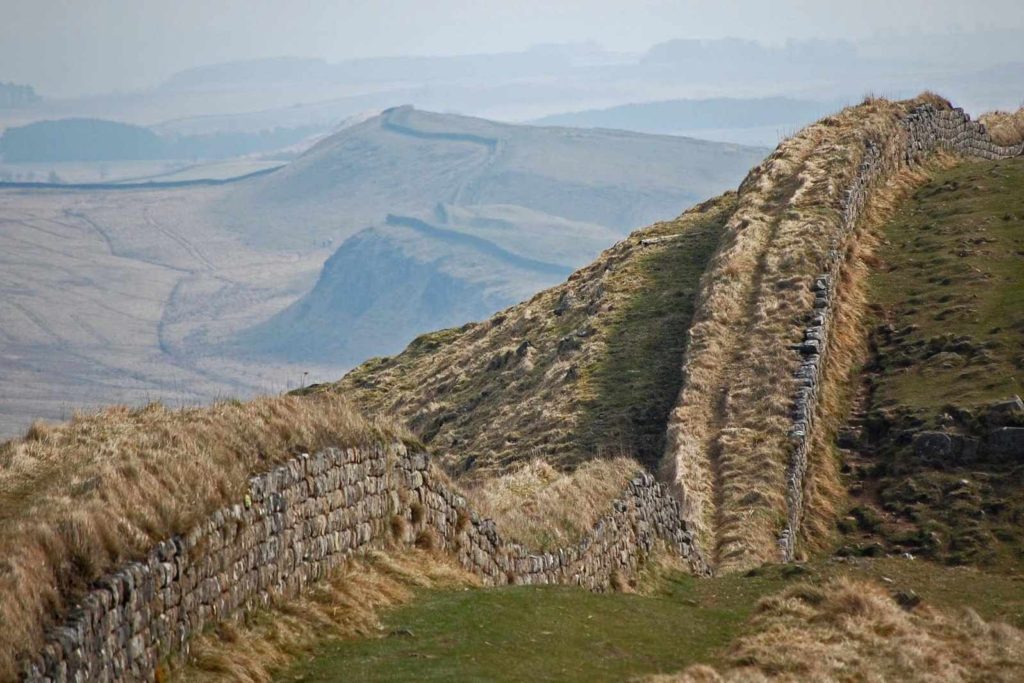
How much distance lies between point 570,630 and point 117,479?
6258mm

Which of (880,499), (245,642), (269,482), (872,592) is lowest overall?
(880,499)

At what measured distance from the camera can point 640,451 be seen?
3925cm

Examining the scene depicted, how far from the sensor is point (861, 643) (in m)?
20.2

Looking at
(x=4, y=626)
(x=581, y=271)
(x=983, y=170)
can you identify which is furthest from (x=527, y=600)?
(x=983, y=170)

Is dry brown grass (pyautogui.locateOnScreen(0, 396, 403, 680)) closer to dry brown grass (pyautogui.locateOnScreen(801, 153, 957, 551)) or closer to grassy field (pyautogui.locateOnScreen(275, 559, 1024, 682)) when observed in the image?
grassy field (pyautogui.locateOnScreen(275, 559, 1024, 682))

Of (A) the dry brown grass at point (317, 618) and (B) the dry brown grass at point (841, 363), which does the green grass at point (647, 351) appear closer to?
(B) the dry brown grass at point (841, 363)

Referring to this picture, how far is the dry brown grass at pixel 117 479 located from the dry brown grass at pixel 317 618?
133cm

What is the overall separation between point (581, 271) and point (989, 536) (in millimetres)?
29375

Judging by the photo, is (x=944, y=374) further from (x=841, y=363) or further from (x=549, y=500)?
(x=549, y=500)

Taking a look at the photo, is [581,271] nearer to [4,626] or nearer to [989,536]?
[989,536]

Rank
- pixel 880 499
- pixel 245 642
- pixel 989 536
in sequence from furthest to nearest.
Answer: pixel 880 499 < pixel 989 536 < pixel 245 642

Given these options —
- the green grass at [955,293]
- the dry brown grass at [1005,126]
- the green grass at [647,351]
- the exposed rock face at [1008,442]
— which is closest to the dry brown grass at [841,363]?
the green grass at [955,293]

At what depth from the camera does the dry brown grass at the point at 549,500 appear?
25.0 metres

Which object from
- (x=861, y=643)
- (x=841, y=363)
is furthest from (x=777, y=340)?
(x=861, y=643)
